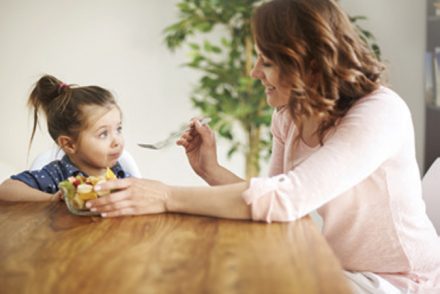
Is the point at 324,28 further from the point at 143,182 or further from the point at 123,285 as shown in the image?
the point at 123,285

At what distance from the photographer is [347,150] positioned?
1360 mm

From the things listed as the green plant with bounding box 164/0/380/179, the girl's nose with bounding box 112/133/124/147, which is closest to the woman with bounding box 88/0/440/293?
the girl's nose with bounding box 112/133/124/147

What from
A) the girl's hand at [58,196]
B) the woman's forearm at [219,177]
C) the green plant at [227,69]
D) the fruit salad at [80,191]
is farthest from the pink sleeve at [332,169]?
the green plant at [227,69]

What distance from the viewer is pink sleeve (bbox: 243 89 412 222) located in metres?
1.32

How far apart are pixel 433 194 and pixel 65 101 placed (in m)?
1.09

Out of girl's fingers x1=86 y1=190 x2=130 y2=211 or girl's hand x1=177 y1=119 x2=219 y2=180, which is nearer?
girl's fingers x1=86 y1=190 x2=130 y2=211

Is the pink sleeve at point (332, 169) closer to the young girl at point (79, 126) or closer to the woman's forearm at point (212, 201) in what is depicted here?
the woman's forearm at point (212, 201)

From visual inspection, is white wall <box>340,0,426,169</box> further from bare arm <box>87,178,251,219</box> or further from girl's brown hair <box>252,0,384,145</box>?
bare arm <box>87,178,251,219</box>

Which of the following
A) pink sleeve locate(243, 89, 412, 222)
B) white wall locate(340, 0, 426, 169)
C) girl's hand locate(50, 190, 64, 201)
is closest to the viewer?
pink sleeve locate(243, 89, 412, 222)

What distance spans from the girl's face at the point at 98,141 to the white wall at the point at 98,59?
2218 mm

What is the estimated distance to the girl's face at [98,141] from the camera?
77.1 inches

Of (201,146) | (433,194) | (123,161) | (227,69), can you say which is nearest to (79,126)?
(123,161)

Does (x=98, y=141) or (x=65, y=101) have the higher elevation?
(x=65, y=101)

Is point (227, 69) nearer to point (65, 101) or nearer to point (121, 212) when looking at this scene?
point (65, 101)
